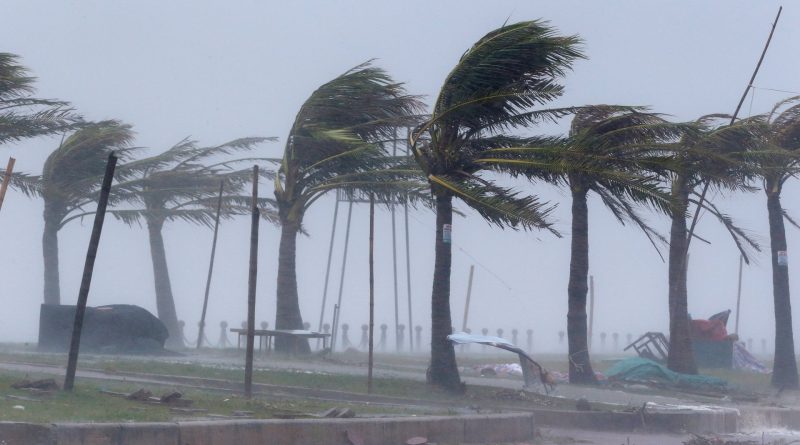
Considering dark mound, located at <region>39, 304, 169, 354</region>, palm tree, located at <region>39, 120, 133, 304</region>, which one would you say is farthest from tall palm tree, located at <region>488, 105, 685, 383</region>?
Answer: palm tree, located at <region>39, 120, 133, 304</region>

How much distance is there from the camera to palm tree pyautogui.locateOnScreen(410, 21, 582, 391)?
1534cm

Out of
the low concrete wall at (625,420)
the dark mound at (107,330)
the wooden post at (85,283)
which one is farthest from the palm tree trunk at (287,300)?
the wooden post at (85,283)

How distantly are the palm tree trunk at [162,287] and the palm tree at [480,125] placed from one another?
18532 millimetres

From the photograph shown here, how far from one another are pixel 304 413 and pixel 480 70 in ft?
21.0

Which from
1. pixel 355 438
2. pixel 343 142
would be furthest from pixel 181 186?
pixel 355 438

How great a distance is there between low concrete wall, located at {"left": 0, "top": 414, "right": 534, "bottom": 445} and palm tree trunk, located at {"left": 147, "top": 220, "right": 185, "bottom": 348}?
23.2 meters

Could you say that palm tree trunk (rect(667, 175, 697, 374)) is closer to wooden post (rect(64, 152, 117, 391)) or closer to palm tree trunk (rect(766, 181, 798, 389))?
palm tree trunk (rect(766, 181, 798, 389))

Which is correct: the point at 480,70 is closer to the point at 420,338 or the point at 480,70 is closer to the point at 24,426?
the point at 24,426

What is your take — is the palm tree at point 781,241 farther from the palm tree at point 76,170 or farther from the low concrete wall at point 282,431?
the palm tree at point 76,170

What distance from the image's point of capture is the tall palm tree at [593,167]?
16.1m

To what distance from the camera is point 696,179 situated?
22719mm

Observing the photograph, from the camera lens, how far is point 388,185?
21062 mm

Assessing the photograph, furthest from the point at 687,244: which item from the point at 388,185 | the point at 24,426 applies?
the point at 24,426

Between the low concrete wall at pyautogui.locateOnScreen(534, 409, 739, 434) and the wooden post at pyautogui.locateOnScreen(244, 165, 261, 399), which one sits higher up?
the wooden post at pyautogui.locateOnScreen(244, 165, 261, 399)
